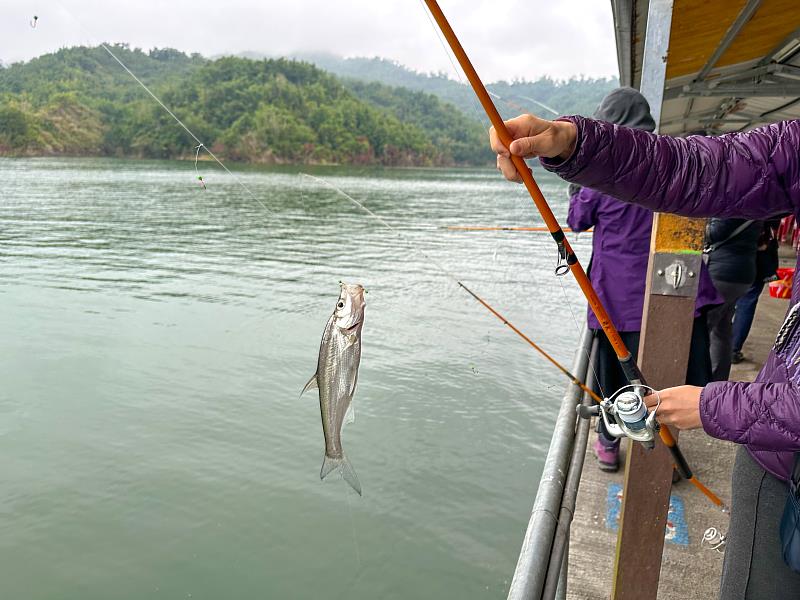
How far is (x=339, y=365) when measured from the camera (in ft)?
6.04

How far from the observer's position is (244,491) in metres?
6.08

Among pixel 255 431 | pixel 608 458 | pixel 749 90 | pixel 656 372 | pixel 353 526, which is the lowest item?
pixel 353 526

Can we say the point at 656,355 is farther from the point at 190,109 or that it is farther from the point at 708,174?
the point at 190,109

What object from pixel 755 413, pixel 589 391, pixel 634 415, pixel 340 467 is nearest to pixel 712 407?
pixel 755 413

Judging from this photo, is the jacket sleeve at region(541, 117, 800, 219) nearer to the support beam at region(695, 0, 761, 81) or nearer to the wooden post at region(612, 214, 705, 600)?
the wooden post at region(612, 214, 705, 600)

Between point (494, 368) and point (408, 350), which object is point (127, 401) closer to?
point (408, 350)

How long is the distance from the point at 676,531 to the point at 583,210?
1710mm

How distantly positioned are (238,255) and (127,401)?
9972 mm

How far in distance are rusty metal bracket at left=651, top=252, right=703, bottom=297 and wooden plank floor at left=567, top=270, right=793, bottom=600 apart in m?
1.52

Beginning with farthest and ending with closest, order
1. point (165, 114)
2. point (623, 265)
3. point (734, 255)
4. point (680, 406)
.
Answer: point (165, 114) → point (734, 255) → point (623, 265) → point (680, 406)

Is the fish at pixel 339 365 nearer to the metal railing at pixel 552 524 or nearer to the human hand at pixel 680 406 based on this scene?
the metal railing at pixel 552 524

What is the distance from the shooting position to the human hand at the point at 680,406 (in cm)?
143

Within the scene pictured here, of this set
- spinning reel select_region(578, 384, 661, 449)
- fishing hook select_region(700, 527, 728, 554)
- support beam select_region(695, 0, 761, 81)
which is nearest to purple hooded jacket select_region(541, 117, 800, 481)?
spinning reel select_region(578, 384, 661, 449)

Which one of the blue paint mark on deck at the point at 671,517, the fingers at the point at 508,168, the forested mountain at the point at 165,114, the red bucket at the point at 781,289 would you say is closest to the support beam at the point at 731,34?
the blue paint mark on deck at the point at 671,517
